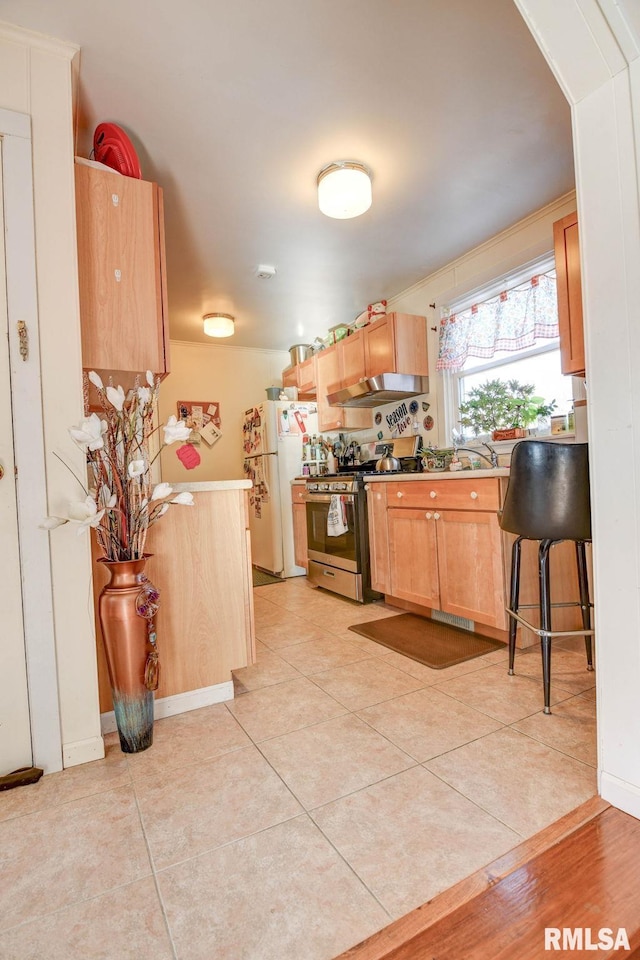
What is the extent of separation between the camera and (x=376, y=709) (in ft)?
5.75

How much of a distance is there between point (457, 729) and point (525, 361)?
2219 mm

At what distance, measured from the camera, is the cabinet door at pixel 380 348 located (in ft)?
11.2

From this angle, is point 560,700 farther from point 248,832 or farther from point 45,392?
point 45,392

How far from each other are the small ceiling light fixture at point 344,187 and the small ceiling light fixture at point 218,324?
194 centimetres

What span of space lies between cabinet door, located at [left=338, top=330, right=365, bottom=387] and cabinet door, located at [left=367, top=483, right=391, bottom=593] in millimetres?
1055

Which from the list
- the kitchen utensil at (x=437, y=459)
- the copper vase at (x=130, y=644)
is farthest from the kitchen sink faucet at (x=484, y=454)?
the copper vase at (x=130, y=644)

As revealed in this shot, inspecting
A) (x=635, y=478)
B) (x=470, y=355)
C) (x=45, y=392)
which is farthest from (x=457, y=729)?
(x=470, y=355)

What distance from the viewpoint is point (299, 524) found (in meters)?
4.27

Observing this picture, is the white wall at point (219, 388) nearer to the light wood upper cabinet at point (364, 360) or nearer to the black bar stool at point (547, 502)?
the light wood upper cabinet at point (364, 360)

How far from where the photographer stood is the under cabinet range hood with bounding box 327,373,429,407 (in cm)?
340

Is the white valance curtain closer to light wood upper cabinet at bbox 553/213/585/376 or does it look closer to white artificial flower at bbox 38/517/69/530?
→ light wood upper cabinet at bbox 553/213/585/376

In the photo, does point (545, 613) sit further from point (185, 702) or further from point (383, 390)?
point (383, 390)

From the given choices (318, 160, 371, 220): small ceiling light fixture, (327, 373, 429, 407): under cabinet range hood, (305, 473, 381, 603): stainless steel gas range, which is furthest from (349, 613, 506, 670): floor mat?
(318, 160, 371, 220): small ceiling light fixture

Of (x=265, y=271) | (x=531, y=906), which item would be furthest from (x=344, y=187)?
(x=531, y=906)
